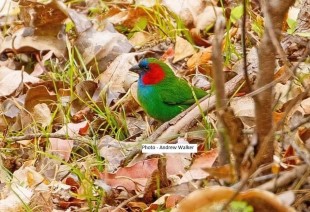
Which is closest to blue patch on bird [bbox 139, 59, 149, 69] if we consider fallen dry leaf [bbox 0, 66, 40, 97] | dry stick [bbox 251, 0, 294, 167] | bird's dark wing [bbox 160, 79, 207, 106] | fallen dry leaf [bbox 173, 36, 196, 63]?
bird's dark wing [bbox 160, 79, 207, 106]

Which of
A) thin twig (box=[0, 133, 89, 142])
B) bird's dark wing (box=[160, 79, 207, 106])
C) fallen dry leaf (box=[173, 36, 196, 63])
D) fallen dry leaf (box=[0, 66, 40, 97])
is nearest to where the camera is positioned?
thin twig (box=[0, 133, 89, 142])

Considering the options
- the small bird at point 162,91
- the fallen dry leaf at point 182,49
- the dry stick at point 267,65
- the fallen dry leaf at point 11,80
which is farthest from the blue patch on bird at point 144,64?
the dry stick at point 267,65

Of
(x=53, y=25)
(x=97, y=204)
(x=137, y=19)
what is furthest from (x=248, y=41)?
(x=97, y=204)

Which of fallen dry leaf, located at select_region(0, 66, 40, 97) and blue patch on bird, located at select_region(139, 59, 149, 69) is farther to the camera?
fallen dry leaf, located at select_region(0, 66, 40, 97)

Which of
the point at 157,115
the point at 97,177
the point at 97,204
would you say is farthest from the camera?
the point at 157,115

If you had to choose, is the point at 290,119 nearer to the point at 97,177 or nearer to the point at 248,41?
the point at 97,177

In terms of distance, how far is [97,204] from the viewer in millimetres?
2736

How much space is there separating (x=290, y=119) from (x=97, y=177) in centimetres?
77

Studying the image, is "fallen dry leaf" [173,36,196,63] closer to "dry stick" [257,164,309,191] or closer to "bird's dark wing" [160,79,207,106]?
"bird's dark wing" [160,79,207,106]

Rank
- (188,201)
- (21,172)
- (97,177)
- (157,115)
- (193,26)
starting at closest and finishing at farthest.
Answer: (188,201) < (97,177) < (21,172) < (157,115) < (193,26)

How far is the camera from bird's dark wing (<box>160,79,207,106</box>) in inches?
145

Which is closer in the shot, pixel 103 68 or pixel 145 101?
pixel 145 101

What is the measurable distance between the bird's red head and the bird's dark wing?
0.12 metres

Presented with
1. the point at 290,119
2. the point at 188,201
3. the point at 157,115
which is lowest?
the point at 157,115
